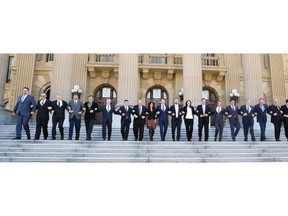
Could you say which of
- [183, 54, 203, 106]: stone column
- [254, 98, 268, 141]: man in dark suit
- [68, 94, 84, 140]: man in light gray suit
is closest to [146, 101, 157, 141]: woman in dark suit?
[68, 94, 84, 140]: man in light gray suit

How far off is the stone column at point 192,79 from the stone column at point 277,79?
8.44 m

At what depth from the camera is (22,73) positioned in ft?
61.0

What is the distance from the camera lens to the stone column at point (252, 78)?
46.8ft

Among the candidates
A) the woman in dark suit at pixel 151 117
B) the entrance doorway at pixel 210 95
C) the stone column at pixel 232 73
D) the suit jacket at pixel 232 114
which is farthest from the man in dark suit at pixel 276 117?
the entrance doorway at pixel 210 95

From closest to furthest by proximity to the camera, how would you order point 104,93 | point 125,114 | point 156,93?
point 125,114, point 104,93, point 156,93

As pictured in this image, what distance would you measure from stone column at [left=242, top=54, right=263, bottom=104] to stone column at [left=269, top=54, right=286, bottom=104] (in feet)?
18.3

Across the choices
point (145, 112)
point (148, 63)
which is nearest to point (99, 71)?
point (148, 63)

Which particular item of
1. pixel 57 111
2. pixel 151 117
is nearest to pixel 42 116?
pixel 57 111

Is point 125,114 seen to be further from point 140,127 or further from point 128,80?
point 128,80

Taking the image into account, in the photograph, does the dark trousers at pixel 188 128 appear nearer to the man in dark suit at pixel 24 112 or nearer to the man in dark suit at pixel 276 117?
the man in dark suit at pixel 276 117

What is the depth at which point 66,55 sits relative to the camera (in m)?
14.0

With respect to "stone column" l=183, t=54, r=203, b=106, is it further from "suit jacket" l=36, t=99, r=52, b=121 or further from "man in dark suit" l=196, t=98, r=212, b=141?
"suit jacket" l=36, t=99, r=52, b=121

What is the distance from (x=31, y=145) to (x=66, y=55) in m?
7.23

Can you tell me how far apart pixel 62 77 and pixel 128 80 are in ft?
10.7
